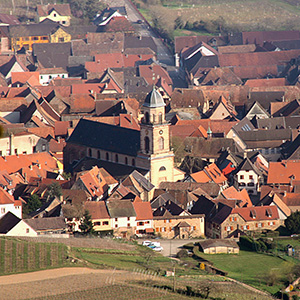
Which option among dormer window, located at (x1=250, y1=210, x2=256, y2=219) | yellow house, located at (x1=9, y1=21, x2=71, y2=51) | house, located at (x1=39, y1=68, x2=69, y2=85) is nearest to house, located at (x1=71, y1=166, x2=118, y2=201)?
dormer window, located at (x1=250, y1=210, x2=256, y2=219)

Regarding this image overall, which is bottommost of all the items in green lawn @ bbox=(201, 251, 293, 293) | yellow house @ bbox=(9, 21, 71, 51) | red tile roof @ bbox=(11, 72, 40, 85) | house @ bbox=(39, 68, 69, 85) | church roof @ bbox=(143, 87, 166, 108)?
green lawn @ bbox=(201, 251, 293, 293)

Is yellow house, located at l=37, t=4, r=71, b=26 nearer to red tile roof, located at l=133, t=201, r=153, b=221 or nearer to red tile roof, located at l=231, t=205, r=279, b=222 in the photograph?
red tile roof, located at l=133, t=201, r=153, b=221

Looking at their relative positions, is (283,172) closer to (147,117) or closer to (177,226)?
(147,117)

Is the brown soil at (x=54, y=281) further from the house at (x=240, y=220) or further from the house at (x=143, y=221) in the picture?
the house at (x=240, y=220)

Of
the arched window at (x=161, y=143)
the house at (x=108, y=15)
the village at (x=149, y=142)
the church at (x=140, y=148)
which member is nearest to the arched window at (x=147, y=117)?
the church at (x=140, y=148)

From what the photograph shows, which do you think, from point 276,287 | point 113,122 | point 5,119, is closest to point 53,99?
point 5,119

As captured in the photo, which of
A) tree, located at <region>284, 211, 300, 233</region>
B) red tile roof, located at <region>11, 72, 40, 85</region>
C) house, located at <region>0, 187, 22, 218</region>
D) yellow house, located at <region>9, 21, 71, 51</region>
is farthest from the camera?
yellow house, located at <region>9, 21, 71, 51</region>

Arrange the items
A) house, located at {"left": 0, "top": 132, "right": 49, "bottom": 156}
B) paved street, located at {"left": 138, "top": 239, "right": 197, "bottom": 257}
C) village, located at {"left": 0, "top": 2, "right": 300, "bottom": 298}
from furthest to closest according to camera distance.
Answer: house, located at {"left": 0, "top": 132, "right": 49, "bottom": 156}
village, located at {"left": 0, "top": 2, "right": 300, "bottom": 298}
paved street, located at {"left": 138, "top": 239, "right": 197, "bottom": 257}
